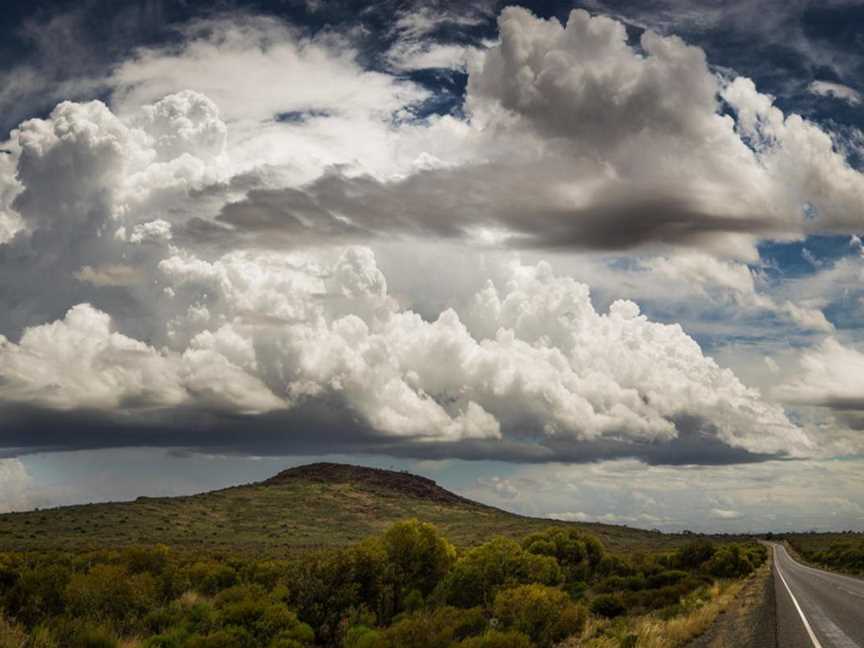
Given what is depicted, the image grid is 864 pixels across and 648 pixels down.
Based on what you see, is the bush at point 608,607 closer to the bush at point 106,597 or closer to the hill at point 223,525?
the bush at point 106,597

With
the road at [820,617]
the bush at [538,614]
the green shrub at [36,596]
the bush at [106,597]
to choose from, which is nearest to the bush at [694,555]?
the road at [820,617]

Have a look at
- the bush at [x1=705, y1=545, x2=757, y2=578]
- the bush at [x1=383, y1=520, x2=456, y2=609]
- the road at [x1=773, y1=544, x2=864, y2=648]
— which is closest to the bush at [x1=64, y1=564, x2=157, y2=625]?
the bush at [x1=383, y1=520, x2=456, y2=609]

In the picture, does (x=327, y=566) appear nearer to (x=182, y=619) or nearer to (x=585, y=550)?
(x=182, y=619)

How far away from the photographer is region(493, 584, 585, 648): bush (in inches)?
963

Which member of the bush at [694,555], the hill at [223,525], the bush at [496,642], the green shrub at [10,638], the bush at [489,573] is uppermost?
the bush at [496,642]

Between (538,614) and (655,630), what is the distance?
4445 millimetres

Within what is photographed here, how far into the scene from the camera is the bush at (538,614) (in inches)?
963

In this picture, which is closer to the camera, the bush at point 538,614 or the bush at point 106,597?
the bush at point 538,614

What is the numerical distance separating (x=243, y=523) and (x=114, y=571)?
12581cm

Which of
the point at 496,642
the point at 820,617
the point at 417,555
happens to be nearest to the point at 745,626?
the point at 820,617

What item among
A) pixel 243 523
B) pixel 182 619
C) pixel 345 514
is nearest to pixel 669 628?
pixel 182 619

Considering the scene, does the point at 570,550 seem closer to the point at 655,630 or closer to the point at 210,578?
the point at 210,578

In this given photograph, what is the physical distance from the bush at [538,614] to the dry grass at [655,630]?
623 millimetres

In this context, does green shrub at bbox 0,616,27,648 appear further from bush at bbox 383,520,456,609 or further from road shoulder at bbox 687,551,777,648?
bush at bbox 383,520,456,609
